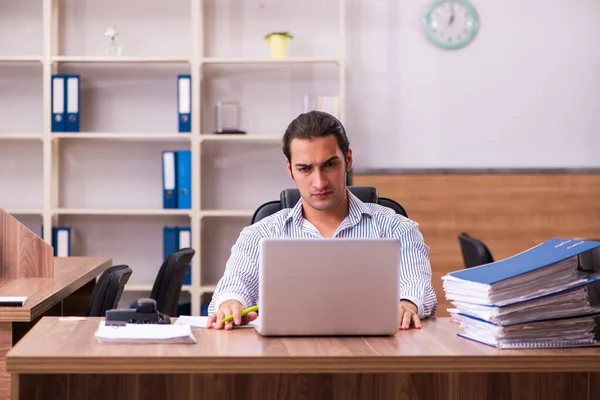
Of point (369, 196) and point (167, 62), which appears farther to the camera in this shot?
point (167, 62)

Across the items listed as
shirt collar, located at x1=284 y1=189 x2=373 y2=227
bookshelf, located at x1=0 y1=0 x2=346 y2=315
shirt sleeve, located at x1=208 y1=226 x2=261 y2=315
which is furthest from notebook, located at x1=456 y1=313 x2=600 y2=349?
bookshelf, located at x1=0 y1=0 x2=346 y2=315

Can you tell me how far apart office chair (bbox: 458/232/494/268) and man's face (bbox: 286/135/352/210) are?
1143 mm

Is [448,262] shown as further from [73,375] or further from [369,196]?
[73,375]

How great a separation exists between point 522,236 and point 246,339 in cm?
324

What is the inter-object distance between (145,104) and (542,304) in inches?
145

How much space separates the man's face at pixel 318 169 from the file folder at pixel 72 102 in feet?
8.82

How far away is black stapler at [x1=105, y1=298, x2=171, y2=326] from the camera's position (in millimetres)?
1915

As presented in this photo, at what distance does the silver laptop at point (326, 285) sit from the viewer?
68.5 inches

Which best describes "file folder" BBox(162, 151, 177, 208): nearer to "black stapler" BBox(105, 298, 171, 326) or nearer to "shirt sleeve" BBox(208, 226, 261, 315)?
"shirt sleeve" BBox(208, 226, 261, 315)

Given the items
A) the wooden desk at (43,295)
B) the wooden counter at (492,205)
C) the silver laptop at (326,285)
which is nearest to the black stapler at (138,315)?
the silver laptop at (326,285)

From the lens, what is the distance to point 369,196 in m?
2.68

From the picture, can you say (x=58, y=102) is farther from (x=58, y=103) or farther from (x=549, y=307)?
(x=549, y=307)

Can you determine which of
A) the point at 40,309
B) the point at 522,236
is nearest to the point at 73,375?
the point at 40,309

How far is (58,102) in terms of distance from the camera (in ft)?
15.6
